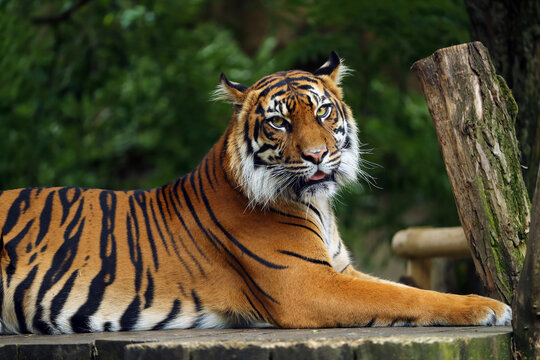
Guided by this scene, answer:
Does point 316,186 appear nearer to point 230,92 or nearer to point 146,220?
point 230,92

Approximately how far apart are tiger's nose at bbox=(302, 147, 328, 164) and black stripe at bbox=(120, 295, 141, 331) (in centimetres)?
122

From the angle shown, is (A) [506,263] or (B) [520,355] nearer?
(B) [520,355]

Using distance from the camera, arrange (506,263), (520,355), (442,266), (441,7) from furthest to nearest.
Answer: (442,266) < (441,7) < (506,263) < (520,355)

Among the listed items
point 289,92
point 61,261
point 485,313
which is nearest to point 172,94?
point 289,92

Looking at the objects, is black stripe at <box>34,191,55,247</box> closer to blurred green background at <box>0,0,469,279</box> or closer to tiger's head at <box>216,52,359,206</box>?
tiger's head at <box>216,52,359,206</box>

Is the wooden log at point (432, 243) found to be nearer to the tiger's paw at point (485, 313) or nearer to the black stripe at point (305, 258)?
the black stripe at point (305, 258)

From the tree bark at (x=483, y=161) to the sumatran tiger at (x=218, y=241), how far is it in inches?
22.9

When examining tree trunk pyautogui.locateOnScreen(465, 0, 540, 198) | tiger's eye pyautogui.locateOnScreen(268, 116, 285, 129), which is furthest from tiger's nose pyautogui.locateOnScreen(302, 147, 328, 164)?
tree trunk pyautogui.locateOnScreen(465, 0, 540, 198)

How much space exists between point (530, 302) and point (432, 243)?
3066 millimetres

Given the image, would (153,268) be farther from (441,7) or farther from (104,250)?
(441,7)

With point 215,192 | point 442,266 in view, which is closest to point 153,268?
point 215,192

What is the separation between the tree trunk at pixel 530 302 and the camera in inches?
100

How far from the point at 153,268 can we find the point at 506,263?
6.21ft

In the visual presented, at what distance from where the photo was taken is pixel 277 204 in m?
3.89
